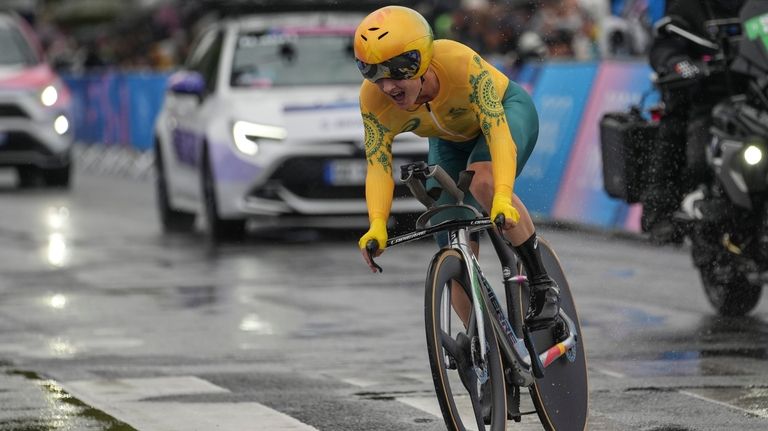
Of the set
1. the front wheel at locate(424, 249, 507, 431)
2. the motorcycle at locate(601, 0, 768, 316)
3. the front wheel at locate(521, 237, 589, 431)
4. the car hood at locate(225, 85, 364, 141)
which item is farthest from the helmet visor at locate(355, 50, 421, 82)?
the car hood at locate(225, 85, 364, 141)

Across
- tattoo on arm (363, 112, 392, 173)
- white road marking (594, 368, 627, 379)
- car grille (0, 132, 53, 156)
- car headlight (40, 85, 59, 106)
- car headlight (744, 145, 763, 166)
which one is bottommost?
car grille (0, 132, 53, 156)

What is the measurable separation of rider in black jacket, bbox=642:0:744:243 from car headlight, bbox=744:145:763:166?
682mm

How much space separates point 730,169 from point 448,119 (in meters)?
3.83

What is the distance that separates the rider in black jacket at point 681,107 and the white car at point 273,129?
4.57 m

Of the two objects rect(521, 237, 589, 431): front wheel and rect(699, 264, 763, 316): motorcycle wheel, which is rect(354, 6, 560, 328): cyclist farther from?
rect(699, 264, 763, 316): motorcycle wheel

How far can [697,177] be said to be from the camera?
10906 mm

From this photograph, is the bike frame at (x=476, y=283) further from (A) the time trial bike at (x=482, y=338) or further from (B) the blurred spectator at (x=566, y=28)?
(B) the blurred spectator at (x=566, y=28)

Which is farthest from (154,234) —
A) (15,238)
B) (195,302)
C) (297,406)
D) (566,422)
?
(566,422)

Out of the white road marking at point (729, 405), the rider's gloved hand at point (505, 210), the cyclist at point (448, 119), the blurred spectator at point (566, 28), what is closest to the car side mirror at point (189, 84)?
the blurred spectator at point (566, 28)

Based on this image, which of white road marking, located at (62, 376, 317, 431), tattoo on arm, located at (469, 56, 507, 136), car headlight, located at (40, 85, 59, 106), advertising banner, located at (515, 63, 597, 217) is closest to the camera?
tattoo on arm, located at (469, 56, 507, 136)

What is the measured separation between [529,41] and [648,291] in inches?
375

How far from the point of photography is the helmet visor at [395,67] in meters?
6.48

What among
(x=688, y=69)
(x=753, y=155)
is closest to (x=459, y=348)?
(x=753, y=155)

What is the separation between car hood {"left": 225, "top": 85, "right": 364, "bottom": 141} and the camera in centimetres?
1584
